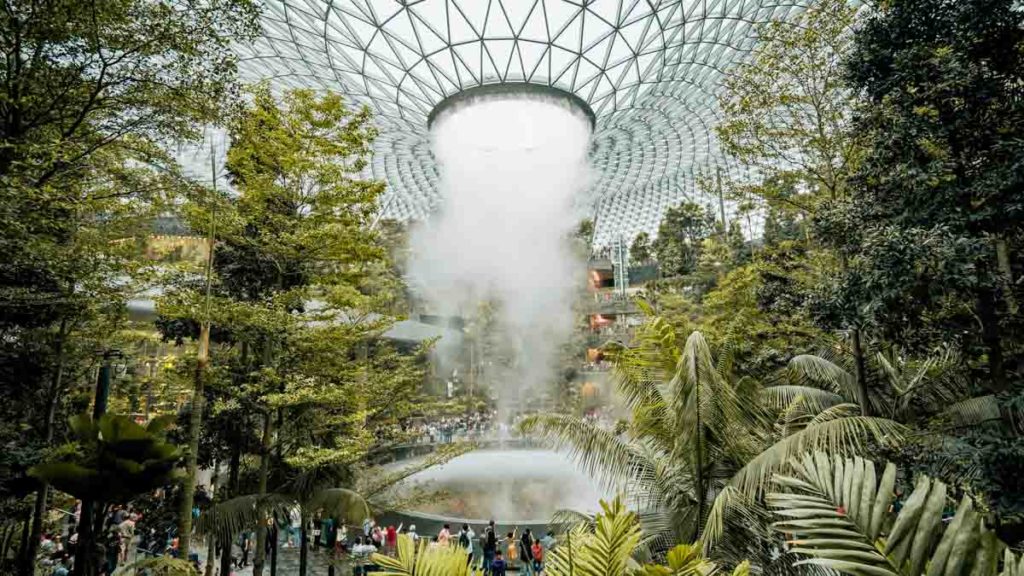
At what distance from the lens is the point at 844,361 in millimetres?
10680

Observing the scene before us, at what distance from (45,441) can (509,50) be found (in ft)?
71.9

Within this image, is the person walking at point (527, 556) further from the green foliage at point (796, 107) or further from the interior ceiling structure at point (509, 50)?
the interior ceiling structure at point (509, 50)

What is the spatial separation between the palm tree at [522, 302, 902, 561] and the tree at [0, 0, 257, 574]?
5537 millimetres

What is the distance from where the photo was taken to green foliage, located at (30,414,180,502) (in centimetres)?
245

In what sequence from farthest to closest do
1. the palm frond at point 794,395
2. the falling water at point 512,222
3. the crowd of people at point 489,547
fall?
the falling water at point 512,222, the crowd of people at point 489,547, the palm frond at point 794,395

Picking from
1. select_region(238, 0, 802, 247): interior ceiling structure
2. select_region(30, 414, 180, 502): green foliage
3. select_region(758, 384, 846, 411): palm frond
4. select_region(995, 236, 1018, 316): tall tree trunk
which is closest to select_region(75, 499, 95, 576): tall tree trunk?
select_region(30, 414, 180, 502): green foliage

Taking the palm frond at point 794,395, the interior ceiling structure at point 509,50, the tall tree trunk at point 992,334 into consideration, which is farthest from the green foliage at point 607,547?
the interior ceiling structure at point 509,50

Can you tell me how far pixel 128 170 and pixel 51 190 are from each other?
5.26 ft

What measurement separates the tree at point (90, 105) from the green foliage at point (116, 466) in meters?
3.36

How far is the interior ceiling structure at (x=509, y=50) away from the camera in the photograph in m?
21.3

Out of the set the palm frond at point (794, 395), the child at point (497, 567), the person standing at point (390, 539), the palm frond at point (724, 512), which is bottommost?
the person standing at point (390, 539)

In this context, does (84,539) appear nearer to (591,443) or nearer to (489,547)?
(591,443)

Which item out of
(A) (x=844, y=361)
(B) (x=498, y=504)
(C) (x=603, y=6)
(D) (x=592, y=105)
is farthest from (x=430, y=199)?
(A) (x=844, y=361)

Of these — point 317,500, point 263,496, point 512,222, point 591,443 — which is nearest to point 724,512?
point 591,443
